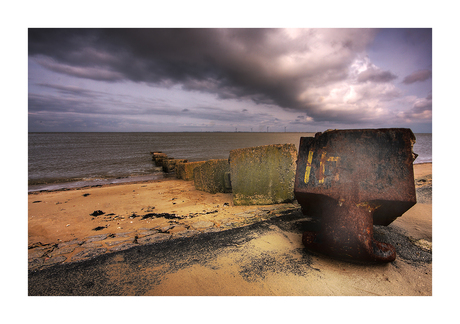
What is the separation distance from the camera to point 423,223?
278 cm

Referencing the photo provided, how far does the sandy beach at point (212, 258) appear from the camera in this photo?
1666 mm

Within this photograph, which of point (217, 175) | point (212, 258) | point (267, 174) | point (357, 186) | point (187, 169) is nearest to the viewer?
point (357, 186)

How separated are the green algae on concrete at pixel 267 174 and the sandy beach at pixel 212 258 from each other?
32cm

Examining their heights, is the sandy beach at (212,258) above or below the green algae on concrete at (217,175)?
below

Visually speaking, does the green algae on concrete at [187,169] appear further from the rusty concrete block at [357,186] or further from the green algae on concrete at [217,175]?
the rusty concrete block at [357,186]

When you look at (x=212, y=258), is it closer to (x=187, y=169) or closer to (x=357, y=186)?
(x=357, y=186)

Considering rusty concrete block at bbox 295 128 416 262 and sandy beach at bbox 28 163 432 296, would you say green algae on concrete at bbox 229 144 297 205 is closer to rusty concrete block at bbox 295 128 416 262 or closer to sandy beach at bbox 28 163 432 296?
sandy beach at bbox 28 163 432 296

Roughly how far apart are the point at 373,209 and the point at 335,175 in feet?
1.46

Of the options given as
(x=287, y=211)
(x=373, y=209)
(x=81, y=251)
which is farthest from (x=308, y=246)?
(x=81, y=251)

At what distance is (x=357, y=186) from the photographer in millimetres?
1885

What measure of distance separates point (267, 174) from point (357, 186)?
2036mm

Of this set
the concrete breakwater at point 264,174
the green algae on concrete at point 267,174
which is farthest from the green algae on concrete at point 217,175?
the green algae on concrete at point 267,174

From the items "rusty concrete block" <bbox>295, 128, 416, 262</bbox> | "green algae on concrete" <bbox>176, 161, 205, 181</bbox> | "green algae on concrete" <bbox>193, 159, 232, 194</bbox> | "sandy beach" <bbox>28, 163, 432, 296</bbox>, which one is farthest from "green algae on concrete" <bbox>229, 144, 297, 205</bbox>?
"green algae on concrete" <bbox>176, 161, 205, 181</bbox>

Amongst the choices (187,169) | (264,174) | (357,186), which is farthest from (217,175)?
(357,186)
